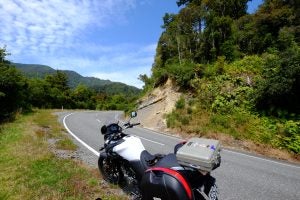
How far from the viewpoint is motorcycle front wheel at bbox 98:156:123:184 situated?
230 inches

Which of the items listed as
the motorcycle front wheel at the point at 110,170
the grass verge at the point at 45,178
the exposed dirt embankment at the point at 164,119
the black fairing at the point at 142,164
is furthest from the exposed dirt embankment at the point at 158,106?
the black fairing at the point at 142,164

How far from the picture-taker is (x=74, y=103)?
7369cm

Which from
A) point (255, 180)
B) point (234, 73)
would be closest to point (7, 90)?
point (234, 73)

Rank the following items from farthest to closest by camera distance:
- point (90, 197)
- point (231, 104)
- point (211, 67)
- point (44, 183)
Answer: point (211, 67) < point (231, 104) < point (44, 183) < point (90, 197)

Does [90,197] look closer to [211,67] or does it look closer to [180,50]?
[211,67]

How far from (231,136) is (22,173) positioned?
1127 cm

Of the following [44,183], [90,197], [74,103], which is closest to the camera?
[90,197]

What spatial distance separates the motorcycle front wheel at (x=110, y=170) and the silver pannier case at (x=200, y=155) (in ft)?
8.12

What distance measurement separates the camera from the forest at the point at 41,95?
2306 cm

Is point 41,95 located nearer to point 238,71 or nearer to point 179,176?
point 238,71

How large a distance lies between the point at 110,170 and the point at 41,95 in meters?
59.5

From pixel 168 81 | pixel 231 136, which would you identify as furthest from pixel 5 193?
pixel 168 81

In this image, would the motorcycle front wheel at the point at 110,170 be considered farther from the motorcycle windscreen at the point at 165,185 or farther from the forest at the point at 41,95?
the forest at the point at 41,95

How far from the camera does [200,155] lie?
11.4 feet
